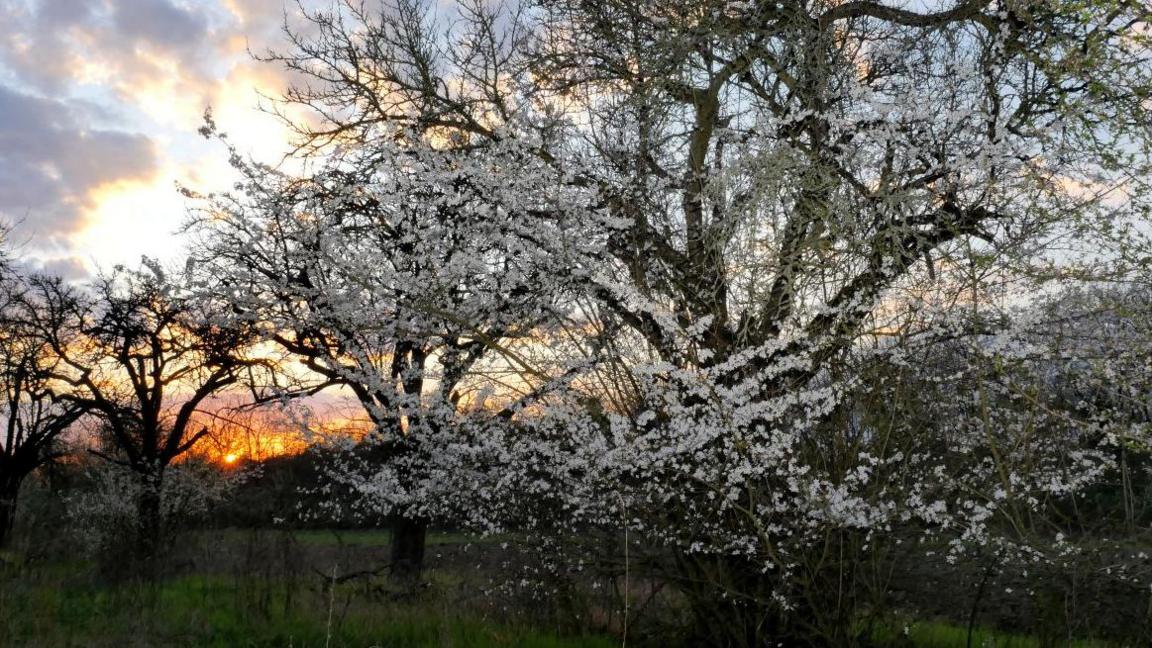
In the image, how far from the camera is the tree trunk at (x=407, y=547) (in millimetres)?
11141

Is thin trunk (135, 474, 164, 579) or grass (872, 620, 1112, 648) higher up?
thin trunk (135, 474, 164, 579)

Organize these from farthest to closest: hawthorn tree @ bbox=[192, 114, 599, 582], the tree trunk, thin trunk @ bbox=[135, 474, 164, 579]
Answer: the tree trunk
thin trunk @ bbox=[135, 474, 164, 579]
hawthorn tree @ bbox=[192, 114, 599, 582]

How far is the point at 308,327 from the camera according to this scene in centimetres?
902

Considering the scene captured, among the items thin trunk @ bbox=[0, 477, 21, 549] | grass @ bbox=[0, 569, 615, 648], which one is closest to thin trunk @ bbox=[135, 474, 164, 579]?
grass @ bbox=[0, 569, 615, 648]

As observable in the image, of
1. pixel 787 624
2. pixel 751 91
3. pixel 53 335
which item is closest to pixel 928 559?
pixel 787 624

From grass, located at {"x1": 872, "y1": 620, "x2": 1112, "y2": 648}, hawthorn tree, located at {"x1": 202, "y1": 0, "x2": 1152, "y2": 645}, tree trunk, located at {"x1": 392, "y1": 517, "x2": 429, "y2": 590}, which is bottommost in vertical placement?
grass, located at {"x1": 872, "y1": 620, "x2": 1112, "y2": 648}

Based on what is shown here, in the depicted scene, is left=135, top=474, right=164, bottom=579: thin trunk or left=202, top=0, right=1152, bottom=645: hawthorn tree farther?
left=135, top=474, right=164, bottom=579: thin trunk

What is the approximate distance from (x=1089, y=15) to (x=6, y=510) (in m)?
19.7

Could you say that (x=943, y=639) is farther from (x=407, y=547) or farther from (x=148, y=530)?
(x=148, y=530)

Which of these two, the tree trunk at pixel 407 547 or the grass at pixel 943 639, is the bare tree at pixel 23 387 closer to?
the tree trunk at pixel 407 547

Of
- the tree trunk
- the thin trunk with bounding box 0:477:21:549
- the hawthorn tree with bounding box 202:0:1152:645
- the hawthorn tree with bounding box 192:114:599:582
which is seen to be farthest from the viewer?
the thin trunk with bounding box 0:477:21:549

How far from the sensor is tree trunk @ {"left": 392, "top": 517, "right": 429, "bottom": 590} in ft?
36.6

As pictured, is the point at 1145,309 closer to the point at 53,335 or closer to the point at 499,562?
the point at 499,562

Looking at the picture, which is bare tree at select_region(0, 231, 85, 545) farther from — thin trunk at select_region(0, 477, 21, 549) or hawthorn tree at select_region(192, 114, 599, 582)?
hawthorn tree at select_region(192, 114, 599, 582)
